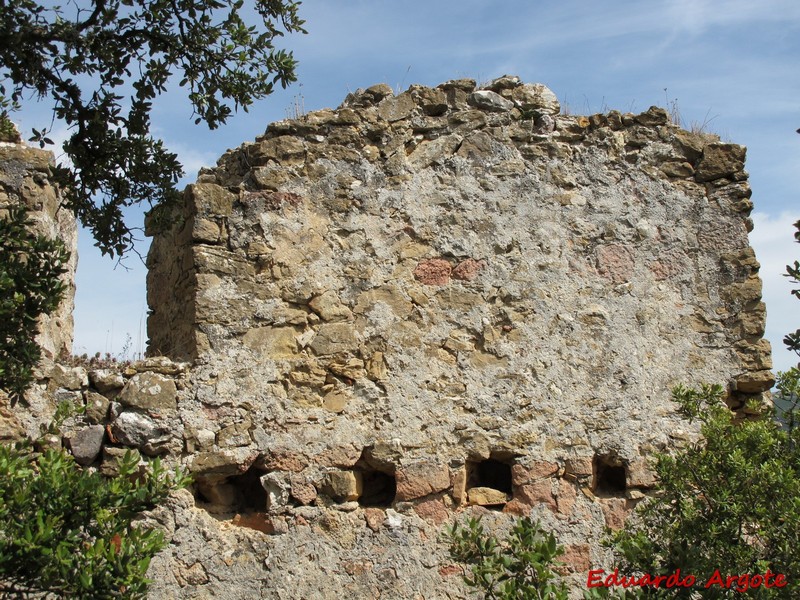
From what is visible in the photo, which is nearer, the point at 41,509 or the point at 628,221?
the point at 41,509

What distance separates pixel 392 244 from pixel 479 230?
0.55m

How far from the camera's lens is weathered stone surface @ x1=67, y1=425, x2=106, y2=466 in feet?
14.8

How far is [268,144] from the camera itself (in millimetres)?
5281

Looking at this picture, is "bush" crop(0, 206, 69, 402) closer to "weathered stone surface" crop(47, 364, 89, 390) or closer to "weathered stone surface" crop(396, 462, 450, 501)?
"weathered stone surface" crop(47, 364, 89, 390)

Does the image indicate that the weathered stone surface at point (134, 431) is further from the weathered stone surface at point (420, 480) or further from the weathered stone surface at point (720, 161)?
the weathered stone surface at point (720, 161)

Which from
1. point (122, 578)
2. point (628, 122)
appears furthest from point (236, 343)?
point (628, 122)

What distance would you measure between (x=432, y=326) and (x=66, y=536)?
2.60 meters

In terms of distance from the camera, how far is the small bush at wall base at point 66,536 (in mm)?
2986

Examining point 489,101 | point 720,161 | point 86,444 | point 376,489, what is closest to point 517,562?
point 376,489

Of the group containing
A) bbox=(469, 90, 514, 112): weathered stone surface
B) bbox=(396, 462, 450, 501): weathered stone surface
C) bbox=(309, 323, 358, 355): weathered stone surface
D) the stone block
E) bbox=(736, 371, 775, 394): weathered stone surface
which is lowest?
bbox=(396, 462, 450, 501): weathered stone surface

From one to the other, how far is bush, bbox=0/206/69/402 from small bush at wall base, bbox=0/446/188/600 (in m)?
0.53

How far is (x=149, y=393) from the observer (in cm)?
465

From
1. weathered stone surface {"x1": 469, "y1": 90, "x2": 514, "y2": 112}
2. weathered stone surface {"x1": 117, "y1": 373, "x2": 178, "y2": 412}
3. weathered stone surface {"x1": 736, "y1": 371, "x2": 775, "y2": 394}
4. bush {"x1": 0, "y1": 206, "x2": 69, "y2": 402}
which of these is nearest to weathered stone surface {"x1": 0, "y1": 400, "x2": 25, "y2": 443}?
weathered stone surface {"x1": 117, "y1": 373, "x2": 178, "y2": 412}

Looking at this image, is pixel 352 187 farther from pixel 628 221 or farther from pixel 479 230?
pixel 628 221
